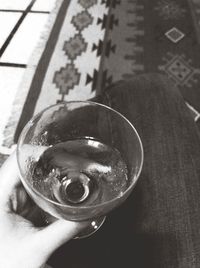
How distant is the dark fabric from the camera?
0.60 meters

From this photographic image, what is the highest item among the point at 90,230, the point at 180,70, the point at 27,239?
the point at 27,239

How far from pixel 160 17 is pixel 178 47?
0.73ft

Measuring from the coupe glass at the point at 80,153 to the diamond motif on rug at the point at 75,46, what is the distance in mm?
944

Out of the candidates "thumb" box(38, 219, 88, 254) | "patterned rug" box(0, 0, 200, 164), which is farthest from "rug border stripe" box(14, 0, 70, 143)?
"thumb" box(38, 219, 88, 254)

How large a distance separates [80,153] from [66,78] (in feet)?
2.84

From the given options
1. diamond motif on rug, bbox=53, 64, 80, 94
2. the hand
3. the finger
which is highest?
the finger

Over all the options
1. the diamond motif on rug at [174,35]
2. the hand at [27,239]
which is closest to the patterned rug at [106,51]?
the diamond motif on rug at [174,35]

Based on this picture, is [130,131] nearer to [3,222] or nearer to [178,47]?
[3,222]

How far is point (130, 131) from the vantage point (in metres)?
0.52

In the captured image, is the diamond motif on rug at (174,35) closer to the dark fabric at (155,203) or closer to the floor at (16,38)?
the floor at (16,38)

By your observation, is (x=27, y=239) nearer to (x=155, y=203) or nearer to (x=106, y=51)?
(x=155, y=203)

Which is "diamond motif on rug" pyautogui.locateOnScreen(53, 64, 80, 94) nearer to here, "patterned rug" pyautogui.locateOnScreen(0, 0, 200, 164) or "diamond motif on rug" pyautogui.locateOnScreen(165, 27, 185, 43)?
"patterned rug" pyautogui.locateOnScreen(0, 0, 200, 164)

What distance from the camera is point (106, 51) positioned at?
149 centimetres

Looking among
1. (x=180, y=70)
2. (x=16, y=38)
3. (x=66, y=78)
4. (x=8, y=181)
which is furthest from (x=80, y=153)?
(x=16, y=38)
